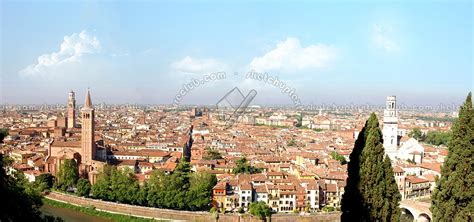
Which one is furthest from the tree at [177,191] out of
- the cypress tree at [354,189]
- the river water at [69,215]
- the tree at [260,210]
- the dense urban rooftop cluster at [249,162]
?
the cypress tree at [354,189]

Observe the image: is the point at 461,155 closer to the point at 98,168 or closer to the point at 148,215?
the point at 148,215

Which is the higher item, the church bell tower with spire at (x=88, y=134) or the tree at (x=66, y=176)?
the church bell tower with spire at (x=88, y=134)

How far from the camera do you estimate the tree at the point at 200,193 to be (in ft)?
50.3

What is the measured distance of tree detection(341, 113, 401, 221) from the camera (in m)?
6.43

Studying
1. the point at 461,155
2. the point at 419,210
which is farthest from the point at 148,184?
the point at 461,155

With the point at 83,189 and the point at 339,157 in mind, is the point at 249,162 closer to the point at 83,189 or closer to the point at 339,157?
the point at 339,157

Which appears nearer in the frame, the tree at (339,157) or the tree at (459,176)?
the tree at (459,176)

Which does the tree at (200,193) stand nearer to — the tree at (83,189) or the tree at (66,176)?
the tree at (83,189)

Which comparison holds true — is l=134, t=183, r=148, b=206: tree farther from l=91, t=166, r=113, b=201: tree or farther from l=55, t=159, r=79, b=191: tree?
l=55, t=159, r=79, b=191: tree

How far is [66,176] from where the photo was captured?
1905 centimetres

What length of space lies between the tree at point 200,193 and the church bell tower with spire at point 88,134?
7.34m

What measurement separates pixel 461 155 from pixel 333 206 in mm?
11256

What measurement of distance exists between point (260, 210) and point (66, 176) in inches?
359

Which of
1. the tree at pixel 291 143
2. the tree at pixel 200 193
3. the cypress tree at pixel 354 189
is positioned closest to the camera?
the cypress tree at pixel 354 189
